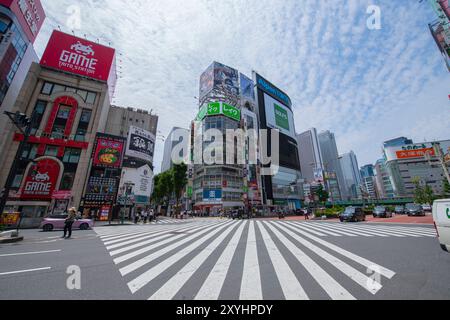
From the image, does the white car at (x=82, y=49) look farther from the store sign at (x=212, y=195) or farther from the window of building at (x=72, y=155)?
the store sign at (x=212, y=195)

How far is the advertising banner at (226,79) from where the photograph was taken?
56.4 metres

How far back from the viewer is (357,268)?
4188 mm

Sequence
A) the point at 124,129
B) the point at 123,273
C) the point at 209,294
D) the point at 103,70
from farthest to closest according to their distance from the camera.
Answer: the point at 124,129, the point at 103,70, the point at 123,273, the point at 209,294

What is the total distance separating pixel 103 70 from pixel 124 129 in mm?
13117

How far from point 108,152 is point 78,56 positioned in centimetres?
1780

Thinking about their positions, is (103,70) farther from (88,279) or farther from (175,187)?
(88,279)

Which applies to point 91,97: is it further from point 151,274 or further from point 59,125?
point 151,274

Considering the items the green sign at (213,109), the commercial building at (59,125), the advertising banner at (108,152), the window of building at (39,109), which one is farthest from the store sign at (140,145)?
the green sign at (213,109)

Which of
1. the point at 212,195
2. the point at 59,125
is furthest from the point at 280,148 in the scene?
the point at 59,125

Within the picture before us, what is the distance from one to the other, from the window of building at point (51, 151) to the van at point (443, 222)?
3678 centimetres

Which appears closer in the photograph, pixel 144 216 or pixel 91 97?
pixel 144 216

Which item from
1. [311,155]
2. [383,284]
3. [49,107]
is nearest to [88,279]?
[383,284]

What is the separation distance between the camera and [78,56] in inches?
1161
